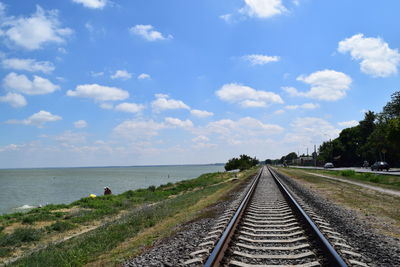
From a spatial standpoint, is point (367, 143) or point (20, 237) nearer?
point (20, 237)

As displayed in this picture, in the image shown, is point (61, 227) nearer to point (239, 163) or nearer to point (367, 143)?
point (367, 143)

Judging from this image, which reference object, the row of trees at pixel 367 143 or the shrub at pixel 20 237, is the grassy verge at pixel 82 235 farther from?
the row of trees at pixel 367 143

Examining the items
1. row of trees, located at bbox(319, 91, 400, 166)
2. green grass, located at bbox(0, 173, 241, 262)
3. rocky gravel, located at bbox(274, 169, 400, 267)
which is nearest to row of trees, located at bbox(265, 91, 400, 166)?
row of trees, located at bbox(319, 91, 400, 166)

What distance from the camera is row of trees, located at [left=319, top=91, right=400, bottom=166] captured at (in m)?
71.9

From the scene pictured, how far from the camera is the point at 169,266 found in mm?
5648

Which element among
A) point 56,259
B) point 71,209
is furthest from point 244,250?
point 71,209

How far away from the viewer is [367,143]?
81250 mm

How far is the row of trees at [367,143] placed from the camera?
236ft

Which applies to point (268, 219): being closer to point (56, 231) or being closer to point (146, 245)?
point (146, 245)

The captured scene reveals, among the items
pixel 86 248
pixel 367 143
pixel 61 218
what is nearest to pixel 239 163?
pixel 367 143

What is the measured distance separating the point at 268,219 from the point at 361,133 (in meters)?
97.9

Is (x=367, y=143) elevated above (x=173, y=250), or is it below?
above

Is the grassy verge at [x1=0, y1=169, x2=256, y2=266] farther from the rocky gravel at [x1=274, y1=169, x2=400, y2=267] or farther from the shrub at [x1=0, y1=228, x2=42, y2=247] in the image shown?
the rocky gravel at [x1=274, y1=169, x2=400, y2=267]

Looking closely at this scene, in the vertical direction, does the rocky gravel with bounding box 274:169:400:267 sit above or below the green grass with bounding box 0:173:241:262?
above
